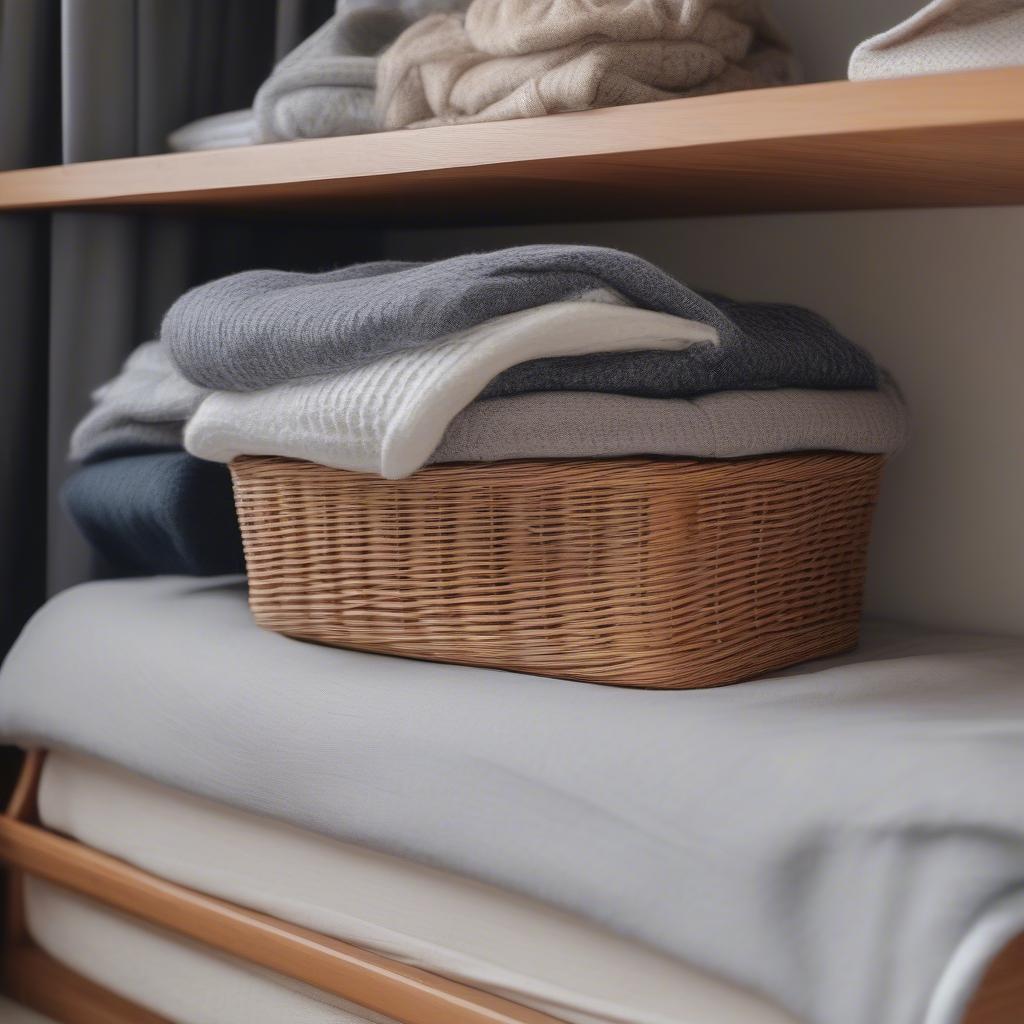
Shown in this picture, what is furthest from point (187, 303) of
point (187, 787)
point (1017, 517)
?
point (1017, 517)

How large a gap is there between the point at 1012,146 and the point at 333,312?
38 cm

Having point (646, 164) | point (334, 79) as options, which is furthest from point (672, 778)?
point (334, 79)

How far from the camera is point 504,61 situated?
915mm

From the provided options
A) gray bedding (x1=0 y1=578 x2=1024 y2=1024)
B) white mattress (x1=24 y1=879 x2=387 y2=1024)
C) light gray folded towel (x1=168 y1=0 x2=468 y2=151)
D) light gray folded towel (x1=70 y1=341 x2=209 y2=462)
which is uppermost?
light gray folded towel (x1=168 y1=0 x2=468 y2=151)

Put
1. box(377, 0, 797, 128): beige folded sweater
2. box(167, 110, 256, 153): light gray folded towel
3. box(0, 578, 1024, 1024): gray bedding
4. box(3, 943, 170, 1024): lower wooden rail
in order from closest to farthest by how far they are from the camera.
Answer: box(0, 578, 1024, 1024): gray bedding
box(377, 0, 797, 128): beige folded sweater
box(3, 943, 170, 1024): lower wooden rail
box(167, 110, 256, 153): light gray folded towel

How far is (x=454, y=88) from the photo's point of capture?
94 centimetres

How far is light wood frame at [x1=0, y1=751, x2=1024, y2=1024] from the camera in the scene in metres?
0.76

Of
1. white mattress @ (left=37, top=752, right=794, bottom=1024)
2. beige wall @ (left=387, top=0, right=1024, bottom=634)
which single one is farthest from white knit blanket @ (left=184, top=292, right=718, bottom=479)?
beige wall @ (left=387, top=0, right=1024, bottom=634)

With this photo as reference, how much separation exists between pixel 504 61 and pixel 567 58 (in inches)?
2.3

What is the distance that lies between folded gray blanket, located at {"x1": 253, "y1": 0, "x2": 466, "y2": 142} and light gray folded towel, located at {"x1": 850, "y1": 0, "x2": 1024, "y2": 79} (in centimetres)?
44

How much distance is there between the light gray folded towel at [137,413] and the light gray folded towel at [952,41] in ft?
2.02

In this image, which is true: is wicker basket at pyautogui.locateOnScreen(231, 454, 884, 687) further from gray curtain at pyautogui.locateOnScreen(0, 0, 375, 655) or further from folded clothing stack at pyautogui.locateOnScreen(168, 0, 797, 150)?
gray curtain at pyautogui.locateOnScreen(0, 0, 375, 655)

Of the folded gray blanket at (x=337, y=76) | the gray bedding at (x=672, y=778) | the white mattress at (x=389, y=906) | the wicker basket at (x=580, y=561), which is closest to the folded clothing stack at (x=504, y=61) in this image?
the folded gray blanket at (x=337, y=76)

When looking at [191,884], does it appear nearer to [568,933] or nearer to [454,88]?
[568,933]
